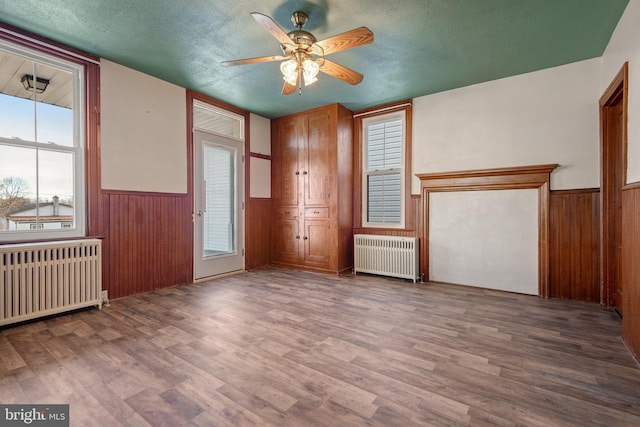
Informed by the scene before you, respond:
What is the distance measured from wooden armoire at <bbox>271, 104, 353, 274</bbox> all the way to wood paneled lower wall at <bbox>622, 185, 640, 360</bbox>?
3.21 m

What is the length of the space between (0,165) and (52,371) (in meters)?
2.09

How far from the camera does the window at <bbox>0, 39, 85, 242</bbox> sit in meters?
2.74

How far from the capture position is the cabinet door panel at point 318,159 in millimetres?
4770

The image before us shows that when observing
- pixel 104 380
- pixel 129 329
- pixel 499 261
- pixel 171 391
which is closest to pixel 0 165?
pixel 129 329

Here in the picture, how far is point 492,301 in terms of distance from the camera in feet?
11.0

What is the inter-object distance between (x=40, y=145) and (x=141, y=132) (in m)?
0.97

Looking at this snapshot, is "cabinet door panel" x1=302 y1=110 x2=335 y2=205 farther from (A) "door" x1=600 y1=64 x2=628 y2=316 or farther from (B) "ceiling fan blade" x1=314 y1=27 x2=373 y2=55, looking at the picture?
(A) "door" x1=600 y1=64 x2=628 y2=316

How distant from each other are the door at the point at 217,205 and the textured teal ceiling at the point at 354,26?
104cm

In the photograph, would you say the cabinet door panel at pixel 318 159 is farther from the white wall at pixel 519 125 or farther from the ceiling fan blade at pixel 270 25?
the ceiling fan blade at pixel 270 25

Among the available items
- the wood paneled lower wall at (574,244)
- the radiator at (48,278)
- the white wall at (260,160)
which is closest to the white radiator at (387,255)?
the wood paneled lower wall at (574,244)

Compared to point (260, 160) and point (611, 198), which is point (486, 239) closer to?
A: point (611, 198)

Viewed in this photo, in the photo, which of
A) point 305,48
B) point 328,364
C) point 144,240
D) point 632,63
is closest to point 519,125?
point 632,63

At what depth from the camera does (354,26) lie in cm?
266

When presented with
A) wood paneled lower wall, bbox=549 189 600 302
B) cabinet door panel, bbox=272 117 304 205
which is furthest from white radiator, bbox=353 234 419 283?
wood paneled lower wall, bbox=549 189 600 302
